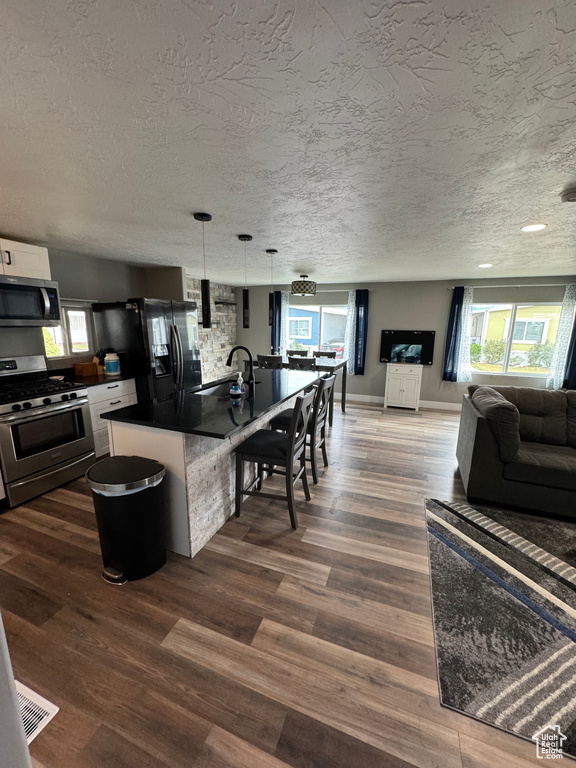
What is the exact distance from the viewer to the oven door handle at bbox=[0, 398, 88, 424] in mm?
2514

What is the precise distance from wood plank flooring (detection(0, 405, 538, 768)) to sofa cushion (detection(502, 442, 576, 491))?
1040mm

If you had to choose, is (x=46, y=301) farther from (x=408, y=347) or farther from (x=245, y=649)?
(x=408, y=347)

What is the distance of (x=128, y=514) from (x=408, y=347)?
5605mm

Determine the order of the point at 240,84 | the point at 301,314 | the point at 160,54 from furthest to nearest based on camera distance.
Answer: the point at 301,314, the point at 240,84, the point at 160,54

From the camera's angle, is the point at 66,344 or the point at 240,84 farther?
the point at 66,344

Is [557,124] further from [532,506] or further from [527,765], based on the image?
[532,506]

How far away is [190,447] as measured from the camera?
1992mm

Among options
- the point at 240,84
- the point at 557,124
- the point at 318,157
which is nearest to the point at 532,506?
the point at 557,124

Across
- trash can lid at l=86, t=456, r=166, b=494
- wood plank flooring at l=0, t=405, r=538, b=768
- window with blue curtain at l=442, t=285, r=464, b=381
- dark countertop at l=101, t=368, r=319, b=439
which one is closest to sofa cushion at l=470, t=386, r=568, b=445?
wood plank flooring at l=0, t=405, r=538, b=768

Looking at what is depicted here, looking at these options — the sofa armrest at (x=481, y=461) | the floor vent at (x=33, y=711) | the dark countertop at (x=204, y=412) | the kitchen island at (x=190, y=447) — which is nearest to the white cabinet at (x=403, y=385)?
the sofa armrest at (x=481, y=461)

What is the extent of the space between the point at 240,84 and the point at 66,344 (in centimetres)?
371

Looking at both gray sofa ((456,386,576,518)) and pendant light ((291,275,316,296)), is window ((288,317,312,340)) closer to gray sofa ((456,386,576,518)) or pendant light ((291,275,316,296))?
pendant light ((291,275,316,296))

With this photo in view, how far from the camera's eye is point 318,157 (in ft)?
A: 5.10

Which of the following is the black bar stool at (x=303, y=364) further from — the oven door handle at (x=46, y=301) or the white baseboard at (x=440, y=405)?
the oven door handle at (x=46, y=301)
